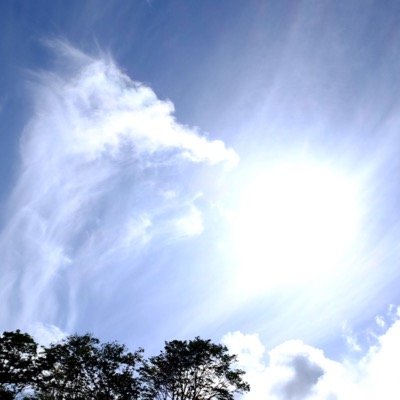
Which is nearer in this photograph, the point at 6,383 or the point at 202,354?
the point at 6,383

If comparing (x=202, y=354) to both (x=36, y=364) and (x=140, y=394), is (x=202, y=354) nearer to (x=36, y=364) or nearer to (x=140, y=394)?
(x=140, y=394)

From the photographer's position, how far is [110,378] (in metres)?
43.2

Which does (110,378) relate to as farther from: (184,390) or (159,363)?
(184,390)

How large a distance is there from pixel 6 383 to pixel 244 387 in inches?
1021

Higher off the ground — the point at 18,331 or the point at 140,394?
the point at 18,331

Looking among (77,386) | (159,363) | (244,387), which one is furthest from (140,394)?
(244,387)

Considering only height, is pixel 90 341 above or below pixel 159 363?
above

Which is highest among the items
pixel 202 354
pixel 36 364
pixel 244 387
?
pixel 36 364

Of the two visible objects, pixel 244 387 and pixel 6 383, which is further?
pixel 244 387

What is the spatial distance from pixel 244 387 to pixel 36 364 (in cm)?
2362

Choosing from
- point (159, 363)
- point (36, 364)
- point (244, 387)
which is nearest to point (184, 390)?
point (159, 363)

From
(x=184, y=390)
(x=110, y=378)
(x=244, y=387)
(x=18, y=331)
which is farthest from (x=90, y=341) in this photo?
(x=244, y=387)

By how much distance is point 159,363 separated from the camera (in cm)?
4456

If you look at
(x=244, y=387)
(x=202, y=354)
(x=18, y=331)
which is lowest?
(x=244, y=387)
